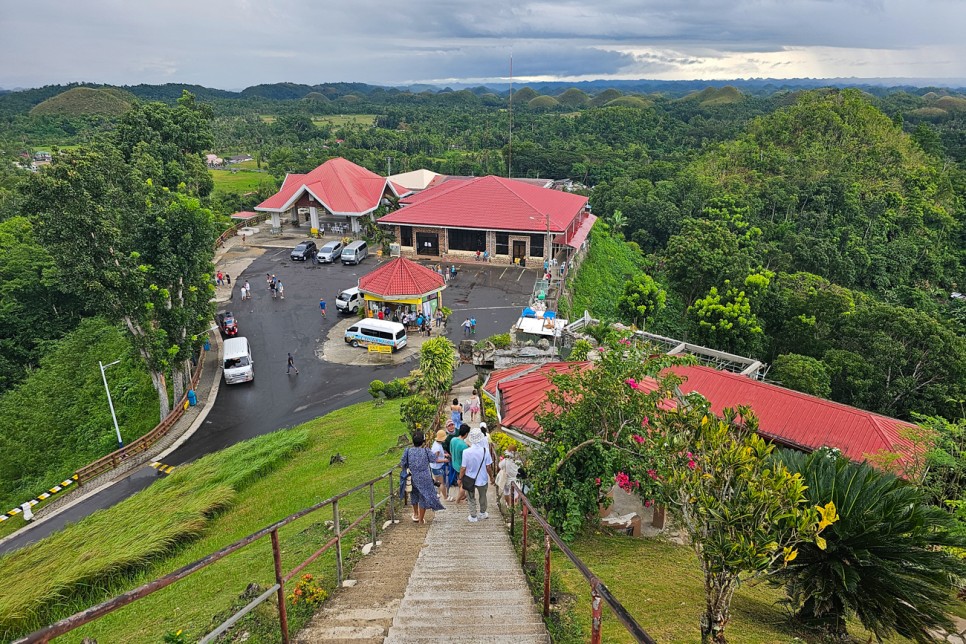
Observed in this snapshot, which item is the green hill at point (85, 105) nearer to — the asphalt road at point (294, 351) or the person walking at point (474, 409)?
the asphalt road at point (294, 351)

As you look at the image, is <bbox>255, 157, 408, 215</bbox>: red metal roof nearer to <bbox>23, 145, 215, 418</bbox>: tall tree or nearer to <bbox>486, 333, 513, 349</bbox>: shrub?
<bbox>23, 145, 215, 418</bbox>: tall tree

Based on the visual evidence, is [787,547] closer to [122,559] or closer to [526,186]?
[122,559]

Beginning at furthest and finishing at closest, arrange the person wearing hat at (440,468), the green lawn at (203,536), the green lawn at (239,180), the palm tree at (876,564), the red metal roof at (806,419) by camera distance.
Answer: the green lawn at (239,180), the red metal roof at (806,419), the person wearing hat at (440,468), the green lawn at (203,536), the palm tree at (876,564)

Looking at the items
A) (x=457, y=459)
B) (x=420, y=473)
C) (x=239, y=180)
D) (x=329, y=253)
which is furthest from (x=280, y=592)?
(x=239, y=180)

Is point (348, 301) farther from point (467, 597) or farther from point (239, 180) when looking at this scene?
point (239, 180)

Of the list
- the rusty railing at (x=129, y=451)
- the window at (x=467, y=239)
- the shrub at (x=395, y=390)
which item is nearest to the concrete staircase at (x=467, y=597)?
the shrub at (x=395, y=390)

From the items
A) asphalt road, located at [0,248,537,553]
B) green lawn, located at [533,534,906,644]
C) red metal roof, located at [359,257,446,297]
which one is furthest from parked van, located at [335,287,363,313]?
green lawn, located at [533,534,906,644]
